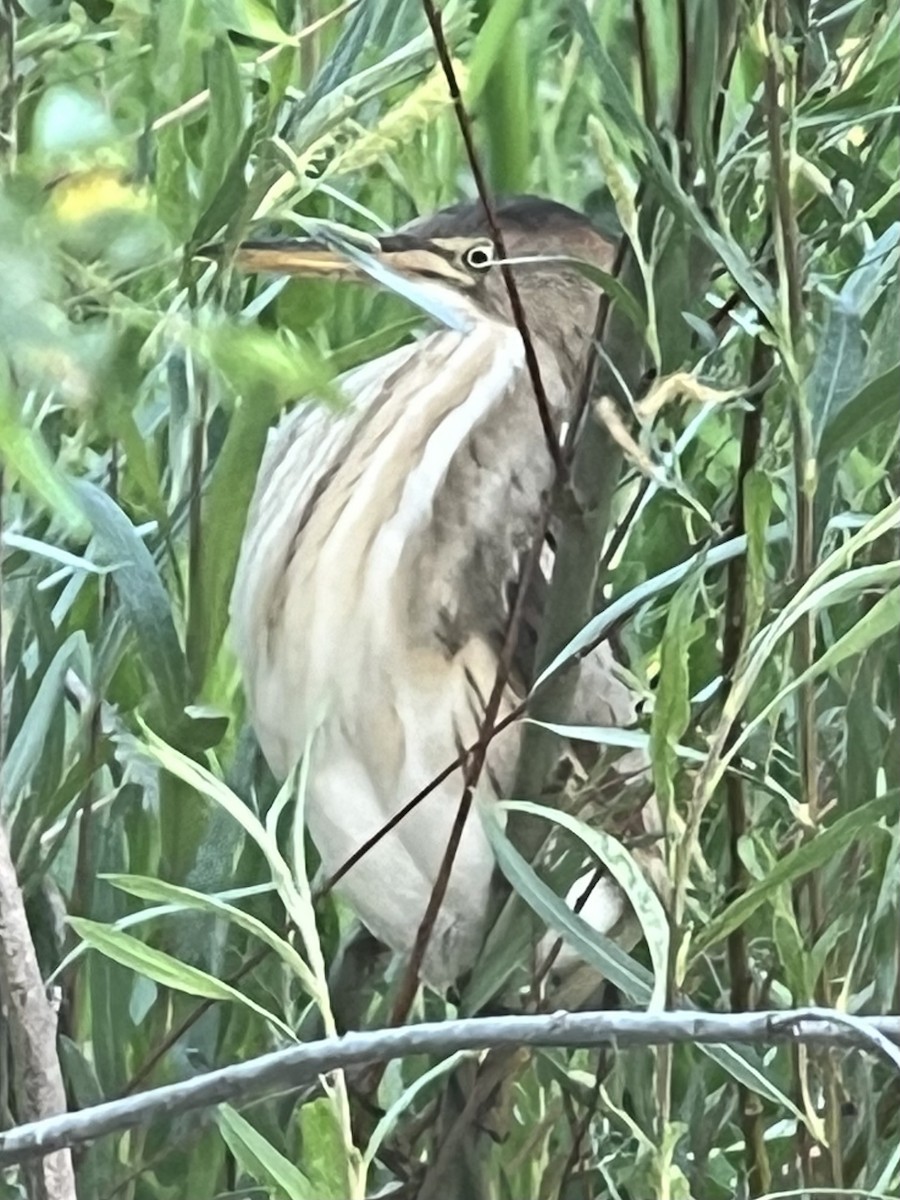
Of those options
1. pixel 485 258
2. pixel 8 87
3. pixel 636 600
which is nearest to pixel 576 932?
pixel 636 600

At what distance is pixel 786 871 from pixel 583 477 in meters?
0.15

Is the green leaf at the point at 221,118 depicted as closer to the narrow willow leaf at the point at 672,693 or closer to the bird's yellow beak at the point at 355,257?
the bird's yellow beak at the point at 355,257

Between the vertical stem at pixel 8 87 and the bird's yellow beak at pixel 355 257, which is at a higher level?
the vertical stem at pixel 8 87

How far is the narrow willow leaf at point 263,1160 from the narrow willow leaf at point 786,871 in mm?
157

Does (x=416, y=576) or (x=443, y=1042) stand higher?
(x=416, y=576)

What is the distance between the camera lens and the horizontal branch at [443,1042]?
45 centimetres

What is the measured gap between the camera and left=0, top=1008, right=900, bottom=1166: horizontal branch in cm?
45

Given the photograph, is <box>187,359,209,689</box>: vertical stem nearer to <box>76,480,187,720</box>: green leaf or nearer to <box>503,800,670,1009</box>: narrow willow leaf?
<box>76,480,187,720</box>: green leaf

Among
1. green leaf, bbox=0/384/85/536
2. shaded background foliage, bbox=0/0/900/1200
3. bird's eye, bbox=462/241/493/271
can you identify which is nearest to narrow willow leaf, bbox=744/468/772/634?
shaded background foliage, bbox=0/0/900/1200

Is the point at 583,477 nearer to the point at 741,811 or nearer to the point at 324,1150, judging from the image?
the point at 741,811

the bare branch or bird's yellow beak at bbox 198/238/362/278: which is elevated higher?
bird's yellow beak at bbox 198/238/362/278

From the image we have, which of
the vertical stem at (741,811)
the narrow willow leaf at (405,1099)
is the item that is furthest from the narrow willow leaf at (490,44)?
the narrow willow leaf at (405,1099)

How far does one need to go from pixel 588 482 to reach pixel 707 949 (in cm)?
17

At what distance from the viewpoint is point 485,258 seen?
17.3 inches
